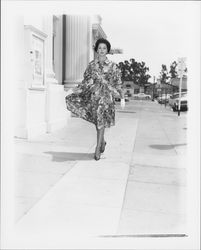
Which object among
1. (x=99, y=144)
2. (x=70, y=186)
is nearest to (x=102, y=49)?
(x=99, y=144)

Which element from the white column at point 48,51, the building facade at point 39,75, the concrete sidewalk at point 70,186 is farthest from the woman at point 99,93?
the white column at point 48,51

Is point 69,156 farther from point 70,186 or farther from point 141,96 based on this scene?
point 141,96

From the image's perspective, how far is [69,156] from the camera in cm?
512

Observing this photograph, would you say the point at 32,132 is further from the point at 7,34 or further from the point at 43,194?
the point at 7,34

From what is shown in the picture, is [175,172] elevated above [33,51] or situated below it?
below

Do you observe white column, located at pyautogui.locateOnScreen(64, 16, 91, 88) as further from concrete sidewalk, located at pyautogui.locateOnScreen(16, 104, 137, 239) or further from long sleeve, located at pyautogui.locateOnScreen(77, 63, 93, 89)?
long sleeve, located at pyautogui.locateOnScreen(77, 63, 93, 89)

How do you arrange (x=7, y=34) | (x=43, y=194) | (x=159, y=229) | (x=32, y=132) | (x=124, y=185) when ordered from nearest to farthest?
1. (x=7, y=34)
2. (x=159, y=229)
3. (x=43, y=194)
4. (x=124, y=185)
5. (x=32, y=132)

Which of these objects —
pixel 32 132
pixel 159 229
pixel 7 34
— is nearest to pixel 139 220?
pixel 159 229

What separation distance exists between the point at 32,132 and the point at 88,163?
6.82 feet

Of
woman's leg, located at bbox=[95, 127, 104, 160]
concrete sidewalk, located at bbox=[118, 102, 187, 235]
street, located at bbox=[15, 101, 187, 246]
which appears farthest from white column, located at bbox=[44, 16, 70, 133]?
woman's leg, located at bbox=[95, 127, 104, 160]

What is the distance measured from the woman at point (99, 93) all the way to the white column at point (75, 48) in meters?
5.80

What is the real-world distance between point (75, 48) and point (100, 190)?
7866 mm

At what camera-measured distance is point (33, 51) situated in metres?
6.46

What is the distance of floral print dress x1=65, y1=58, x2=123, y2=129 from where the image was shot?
4.80 m
